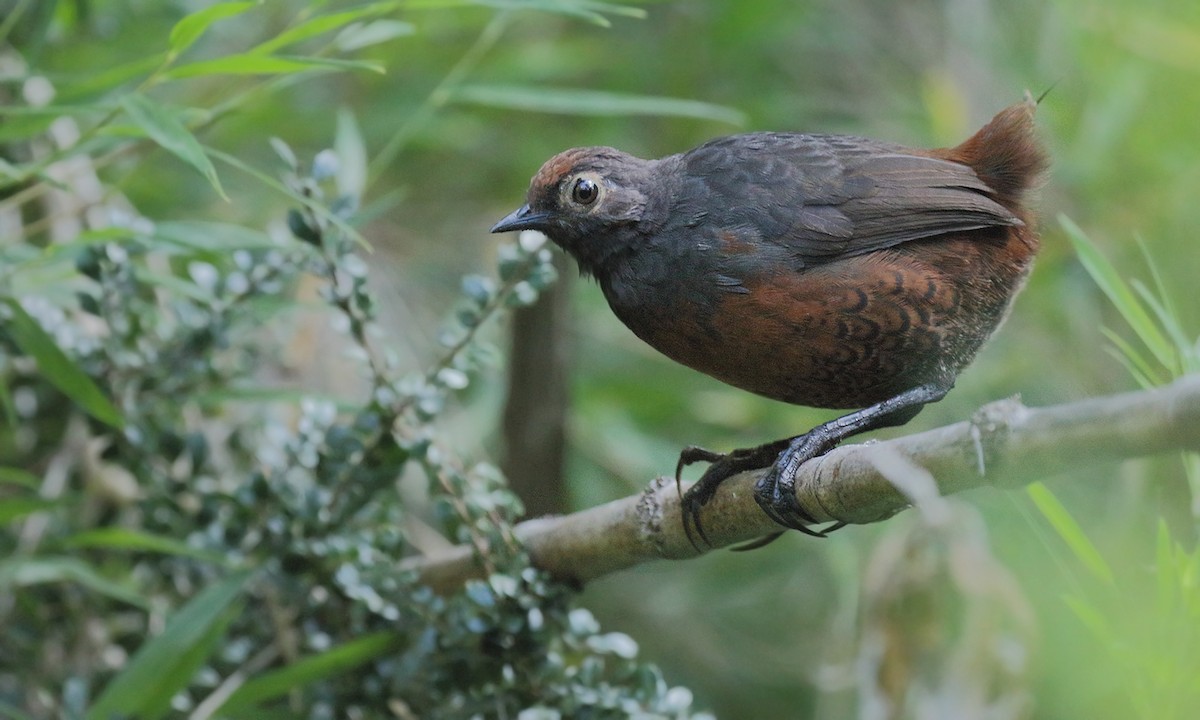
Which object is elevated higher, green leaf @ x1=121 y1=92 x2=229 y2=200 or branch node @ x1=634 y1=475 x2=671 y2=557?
green leaf @ x1=121 y1=92 x2=229 y2=200

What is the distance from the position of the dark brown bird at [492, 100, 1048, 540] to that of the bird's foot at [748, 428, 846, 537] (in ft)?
0.06

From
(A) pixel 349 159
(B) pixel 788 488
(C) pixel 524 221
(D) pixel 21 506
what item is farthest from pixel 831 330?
(D) pixel 21 506

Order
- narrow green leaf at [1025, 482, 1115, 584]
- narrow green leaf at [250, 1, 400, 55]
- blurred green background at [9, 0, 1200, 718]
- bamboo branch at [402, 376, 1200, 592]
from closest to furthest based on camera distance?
bamboo branch at [402, 376, 1200, 592] → narrow green leaf at [1025, 482, 1115, 584] → narrow green leaf at [250, 1, 400, 55] → blurred green background at [9, 0, 1200, 718]

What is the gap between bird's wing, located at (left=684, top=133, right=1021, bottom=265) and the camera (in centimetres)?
288

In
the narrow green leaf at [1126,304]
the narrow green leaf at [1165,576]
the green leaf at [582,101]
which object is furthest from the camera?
the green leaf at [582,101]

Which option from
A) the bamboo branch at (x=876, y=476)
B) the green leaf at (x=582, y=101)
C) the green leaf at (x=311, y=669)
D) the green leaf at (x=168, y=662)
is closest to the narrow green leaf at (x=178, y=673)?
the green leaf at (x=168, y=662)

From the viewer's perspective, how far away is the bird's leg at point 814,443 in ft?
7.53

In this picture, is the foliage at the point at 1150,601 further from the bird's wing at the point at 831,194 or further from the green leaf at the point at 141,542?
the green leaf at the point at 141,542

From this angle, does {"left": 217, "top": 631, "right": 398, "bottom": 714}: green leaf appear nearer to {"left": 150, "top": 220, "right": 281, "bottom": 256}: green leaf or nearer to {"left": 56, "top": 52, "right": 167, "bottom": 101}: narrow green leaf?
{"left": 150, "top": 220, "right": 281, "bottom": 256}: green leaf

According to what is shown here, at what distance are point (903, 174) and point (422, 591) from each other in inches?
57.4

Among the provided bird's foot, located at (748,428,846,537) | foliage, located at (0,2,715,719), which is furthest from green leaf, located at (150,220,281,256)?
bird's foot, located at (748,428,846,537)

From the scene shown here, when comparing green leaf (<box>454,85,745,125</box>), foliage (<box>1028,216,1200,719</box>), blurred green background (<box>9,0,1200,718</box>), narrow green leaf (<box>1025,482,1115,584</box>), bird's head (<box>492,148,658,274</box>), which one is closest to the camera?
foliage (<box>1028,216,1200,719</box>)

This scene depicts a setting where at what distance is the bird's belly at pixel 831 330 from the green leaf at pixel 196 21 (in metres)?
1.07

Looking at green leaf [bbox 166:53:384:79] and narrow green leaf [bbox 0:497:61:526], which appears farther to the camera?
narrow green leaf [bbox 0:497:61:526]
